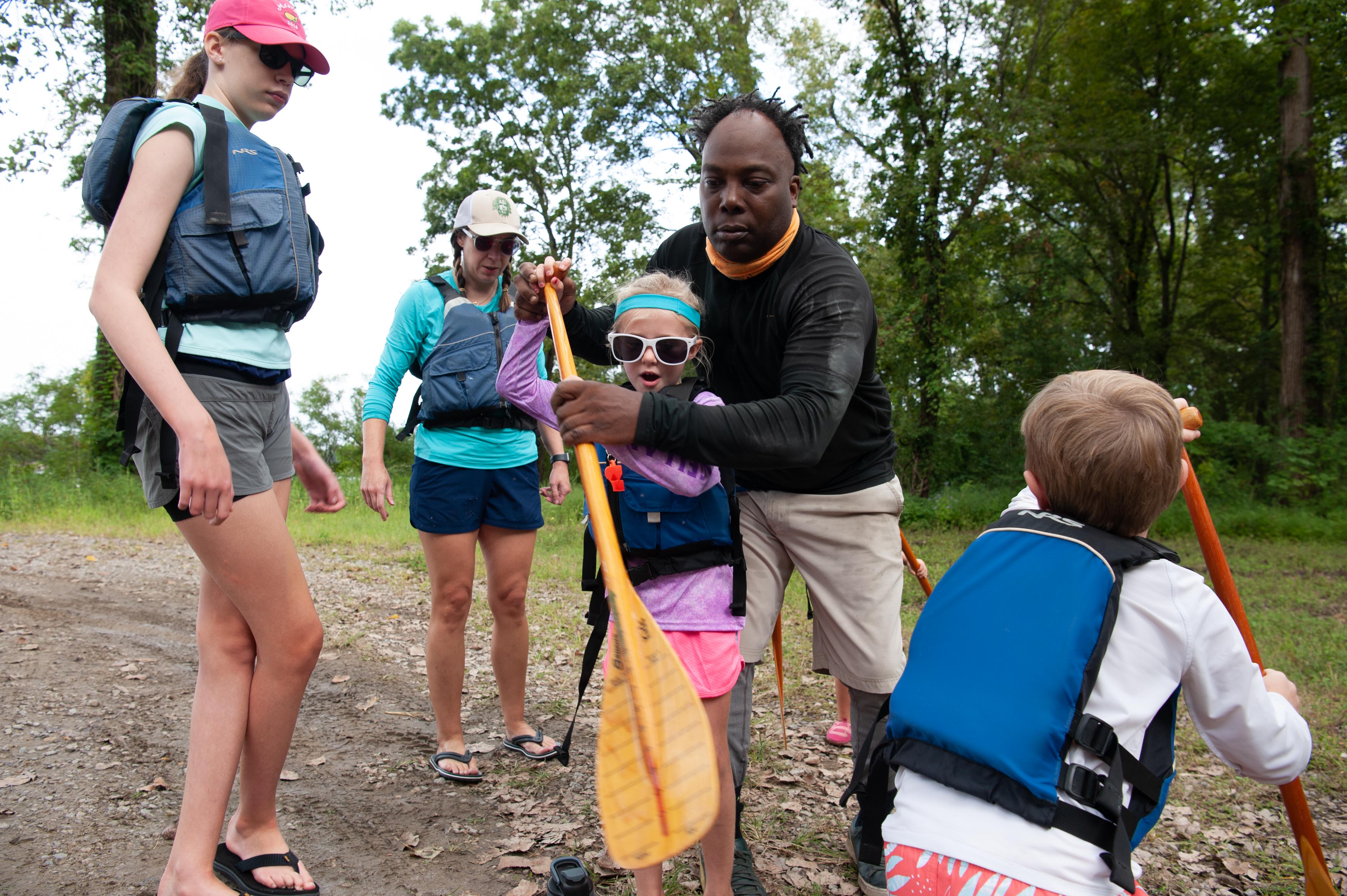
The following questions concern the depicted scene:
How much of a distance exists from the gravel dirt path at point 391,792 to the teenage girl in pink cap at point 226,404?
0.57 meters

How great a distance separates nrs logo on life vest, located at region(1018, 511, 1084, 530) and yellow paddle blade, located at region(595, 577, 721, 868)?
32.8 inches

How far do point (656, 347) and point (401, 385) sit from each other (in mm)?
1725

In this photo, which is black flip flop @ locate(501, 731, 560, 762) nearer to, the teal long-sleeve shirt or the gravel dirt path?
the gravel dirt path

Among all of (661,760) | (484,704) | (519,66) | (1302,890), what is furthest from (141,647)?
(519,66)

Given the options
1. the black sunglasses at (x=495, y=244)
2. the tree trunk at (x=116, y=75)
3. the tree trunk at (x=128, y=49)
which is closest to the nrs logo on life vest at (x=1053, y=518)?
the black sunglasses at (x=495, y=244)

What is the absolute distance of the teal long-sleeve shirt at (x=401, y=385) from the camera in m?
3.61

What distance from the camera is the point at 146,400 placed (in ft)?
7.03

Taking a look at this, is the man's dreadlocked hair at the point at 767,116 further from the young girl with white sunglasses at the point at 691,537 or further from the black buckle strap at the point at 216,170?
the black buckle strap at the point at 216,170

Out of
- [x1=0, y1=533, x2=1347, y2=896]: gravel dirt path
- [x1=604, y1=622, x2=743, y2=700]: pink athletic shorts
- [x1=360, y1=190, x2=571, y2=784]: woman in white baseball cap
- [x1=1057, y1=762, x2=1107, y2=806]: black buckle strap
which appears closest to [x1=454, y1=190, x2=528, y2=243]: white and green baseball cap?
[x1=360, y1=190, x2=571, y2=784]: woman in white baseball cap

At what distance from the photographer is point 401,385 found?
3764mm

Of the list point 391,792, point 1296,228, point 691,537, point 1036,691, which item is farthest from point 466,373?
point 1296,228

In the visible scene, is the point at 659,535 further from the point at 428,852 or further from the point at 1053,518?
the point at 428,852

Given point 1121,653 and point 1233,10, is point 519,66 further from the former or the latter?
point 1121,653

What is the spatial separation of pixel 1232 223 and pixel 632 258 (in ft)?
48.8
